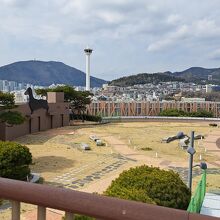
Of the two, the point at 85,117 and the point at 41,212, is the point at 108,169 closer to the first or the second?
the point at 41,212

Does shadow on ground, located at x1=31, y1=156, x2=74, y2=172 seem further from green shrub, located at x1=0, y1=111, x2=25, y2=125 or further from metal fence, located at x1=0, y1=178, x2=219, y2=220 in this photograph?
metal fence, located at x1=0, y1=178, x2=219, y2=220

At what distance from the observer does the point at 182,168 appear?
2112 centimetres

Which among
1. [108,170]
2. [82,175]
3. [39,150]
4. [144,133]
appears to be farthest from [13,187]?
[144,133]

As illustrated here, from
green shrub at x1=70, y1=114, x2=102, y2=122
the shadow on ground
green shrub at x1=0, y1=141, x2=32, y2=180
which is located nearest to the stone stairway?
green shrub at x1=0, y1=141, x2=32, y2=180

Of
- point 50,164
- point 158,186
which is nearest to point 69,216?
point 158,186

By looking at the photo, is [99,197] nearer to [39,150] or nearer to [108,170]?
[108,170]

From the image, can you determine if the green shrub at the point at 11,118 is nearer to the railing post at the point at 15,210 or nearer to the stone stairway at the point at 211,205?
the stone stairway at the point at 211,205

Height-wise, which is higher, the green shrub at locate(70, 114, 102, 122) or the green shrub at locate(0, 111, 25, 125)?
the green shrub at locate(0, 111, 25, 125)

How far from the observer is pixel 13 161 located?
1477 centimetres

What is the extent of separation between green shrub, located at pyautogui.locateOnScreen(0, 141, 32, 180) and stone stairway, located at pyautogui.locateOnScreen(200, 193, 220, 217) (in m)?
7.54

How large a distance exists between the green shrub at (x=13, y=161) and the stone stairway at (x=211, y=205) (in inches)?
297

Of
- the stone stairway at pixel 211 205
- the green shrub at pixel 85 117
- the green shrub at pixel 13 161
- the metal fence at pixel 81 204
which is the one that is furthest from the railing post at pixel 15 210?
the green shrub at pixel 85 117

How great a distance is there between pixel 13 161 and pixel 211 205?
8.00m

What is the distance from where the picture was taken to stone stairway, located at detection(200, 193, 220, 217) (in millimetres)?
10658
